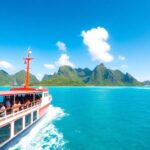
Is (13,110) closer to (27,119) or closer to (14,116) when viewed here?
(14,116)

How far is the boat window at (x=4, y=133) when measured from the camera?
1636cm

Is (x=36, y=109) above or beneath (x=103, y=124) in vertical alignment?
above

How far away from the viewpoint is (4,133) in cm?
1684

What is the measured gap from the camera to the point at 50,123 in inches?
1187

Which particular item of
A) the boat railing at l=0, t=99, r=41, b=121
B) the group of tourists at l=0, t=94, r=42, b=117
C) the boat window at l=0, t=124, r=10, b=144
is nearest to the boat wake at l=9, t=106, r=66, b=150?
the boat window at l=0, t=124, r=10, b=144

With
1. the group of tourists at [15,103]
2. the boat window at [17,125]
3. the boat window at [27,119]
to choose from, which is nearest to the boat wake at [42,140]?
the boat window at [17,125]

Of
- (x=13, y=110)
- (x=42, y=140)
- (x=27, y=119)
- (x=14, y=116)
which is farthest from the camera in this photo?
(x=27, y=119)

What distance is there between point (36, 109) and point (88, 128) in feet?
25.6

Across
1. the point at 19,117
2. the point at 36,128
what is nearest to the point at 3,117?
the point at 19,117

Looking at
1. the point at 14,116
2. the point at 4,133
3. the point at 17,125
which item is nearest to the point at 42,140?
the point at 17,125

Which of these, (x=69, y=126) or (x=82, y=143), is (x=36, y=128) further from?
(x=82, y=143)

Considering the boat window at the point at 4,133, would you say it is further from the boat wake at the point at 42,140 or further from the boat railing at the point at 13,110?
the boat wake at the point at 42,140

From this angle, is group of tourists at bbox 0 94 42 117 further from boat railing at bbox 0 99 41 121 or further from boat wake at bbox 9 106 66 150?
boat wake at bbox 9 106 66 150

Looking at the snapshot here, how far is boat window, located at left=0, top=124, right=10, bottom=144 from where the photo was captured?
16359 mm
